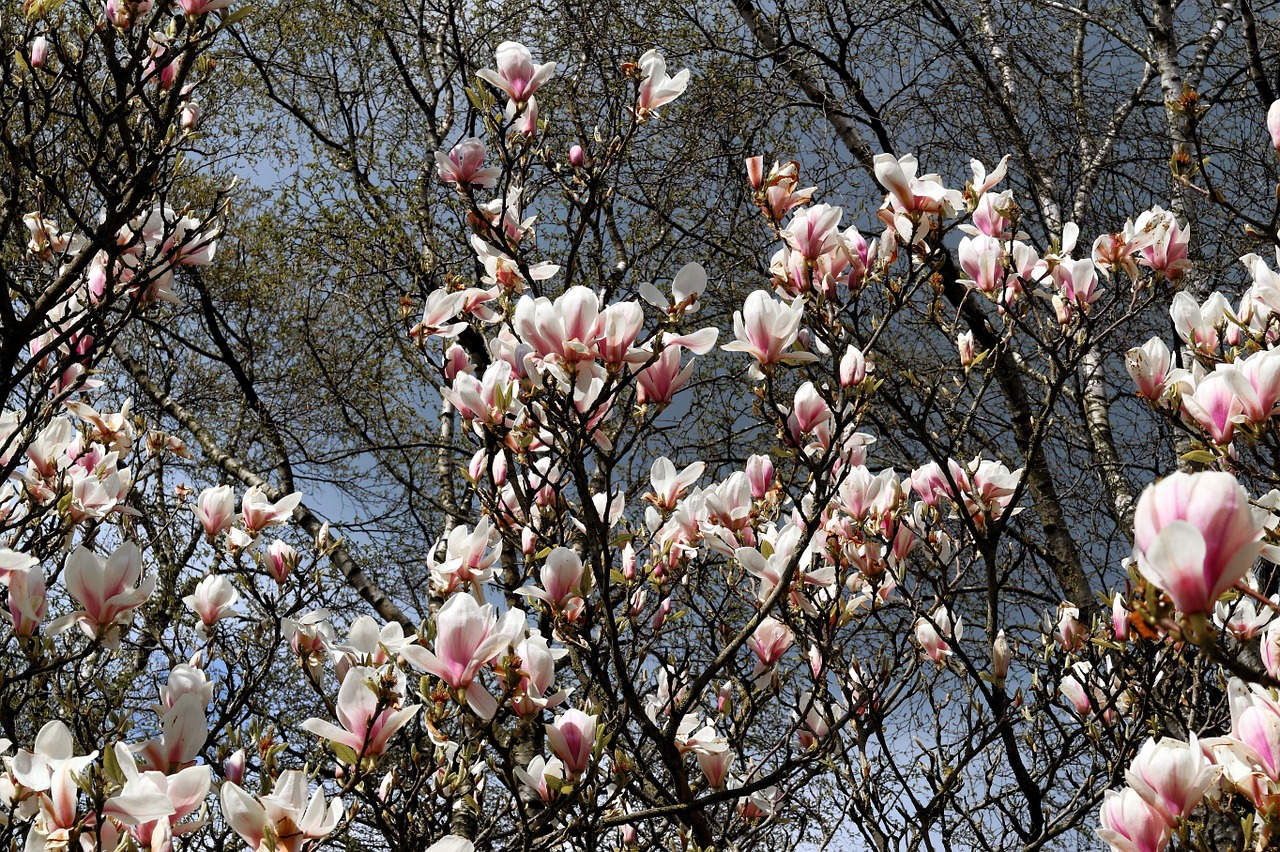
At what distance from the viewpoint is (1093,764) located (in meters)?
2.40

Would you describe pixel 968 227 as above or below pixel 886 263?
above

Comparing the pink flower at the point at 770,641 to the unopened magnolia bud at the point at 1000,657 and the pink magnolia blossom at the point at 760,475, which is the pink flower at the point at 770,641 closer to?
the pink magnolia blossom at the point at 760,475

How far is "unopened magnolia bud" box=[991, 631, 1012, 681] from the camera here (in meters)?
2.41

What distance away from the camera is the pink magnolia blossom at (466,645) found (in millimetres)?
1440

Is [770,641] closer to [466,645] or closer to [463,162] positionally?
[466,645]

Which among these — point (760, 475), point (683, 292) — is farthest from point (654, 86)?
point (760, 475)

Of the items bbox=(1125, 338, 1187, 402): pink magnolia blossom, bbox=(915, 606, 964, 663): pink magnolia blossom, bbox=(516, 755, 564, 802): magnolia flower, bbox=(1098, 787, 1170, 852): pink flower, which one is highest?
bbox=(1125, 338, 1187, 402): pink magnolia blossom

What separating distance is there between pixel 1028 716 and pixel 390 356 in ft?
18.6

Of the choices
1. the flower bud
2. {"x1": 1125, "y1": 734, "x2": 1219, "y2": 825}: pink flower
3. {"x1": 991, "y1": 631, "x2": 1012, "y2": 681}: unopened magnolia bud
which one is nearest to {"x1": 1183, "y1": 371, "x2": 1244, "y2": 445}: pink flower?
{"x1": 1125, "y1": 734, "x2": 1219, "y2": 825}: pink flower

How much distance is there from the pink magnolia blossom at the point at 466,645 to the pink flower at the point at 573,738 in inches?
5.6

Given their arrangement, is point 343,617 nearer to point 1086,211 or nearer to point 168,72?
point 168,72

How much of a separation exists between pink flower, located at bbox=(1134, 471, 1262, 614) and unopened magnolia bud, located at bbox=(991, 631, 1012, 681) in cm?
177

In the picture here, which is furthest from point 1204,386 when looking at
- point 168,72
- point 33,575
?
point 168,72

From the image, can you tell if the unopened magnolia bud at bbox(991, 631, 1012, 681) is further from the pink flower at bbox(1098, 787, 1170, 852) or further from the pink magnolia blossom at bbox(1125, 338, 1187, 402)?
the pink flower at bbox(1098, 787, 1170, 852)
